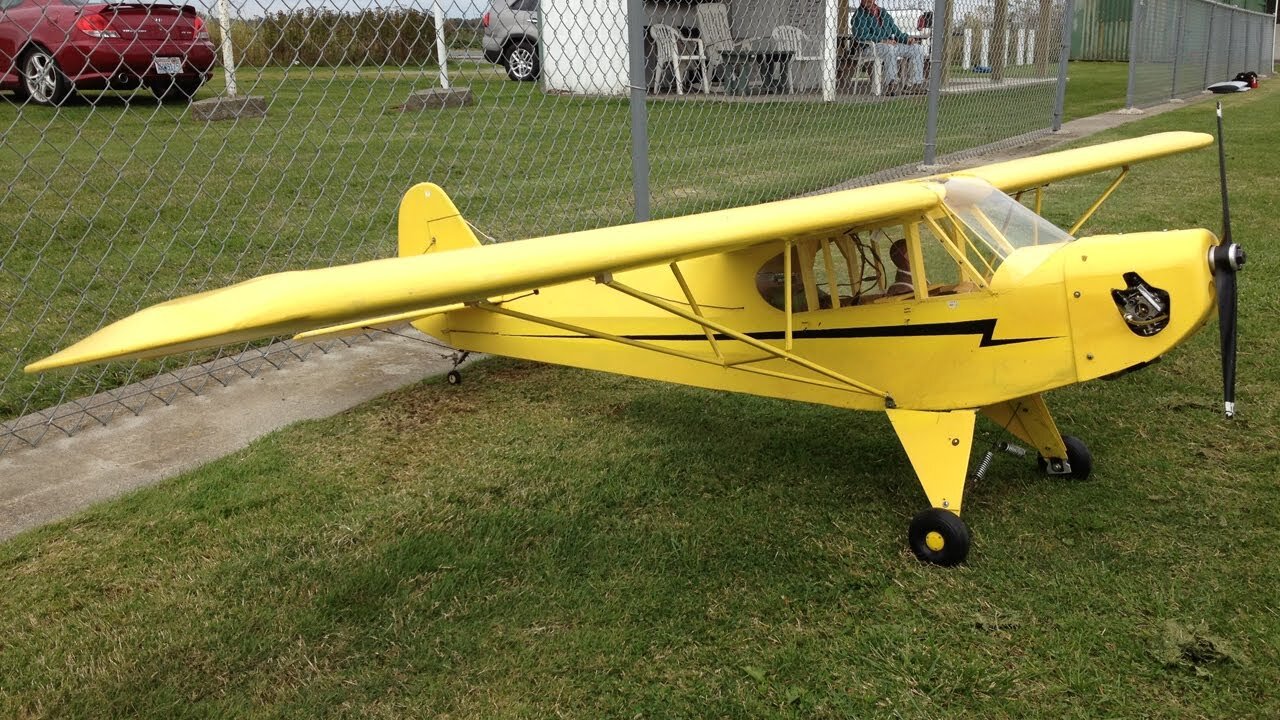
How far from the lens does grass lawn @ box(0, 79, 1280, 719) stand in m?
2.90

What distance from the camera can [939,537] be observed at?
3.54m

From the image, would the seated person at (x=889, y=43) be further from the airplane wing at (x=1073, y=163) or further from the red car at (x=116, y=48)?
the red car at (x=116, y=48)

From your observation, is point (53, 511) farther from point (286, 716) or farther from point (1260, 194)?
point (1260, 194)

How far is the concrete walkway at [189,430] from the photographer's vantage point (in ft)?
13.6

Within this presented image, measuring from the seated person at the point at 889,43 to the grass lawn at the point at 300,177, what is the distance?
342 millimetres

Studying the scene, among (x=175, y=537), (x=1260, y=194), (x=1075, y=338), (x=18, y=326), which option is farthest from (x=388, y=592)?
(x=1260, y=194)

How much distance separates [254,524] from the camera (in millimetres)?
3912

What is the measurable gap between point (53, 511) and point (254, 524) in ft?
2.99

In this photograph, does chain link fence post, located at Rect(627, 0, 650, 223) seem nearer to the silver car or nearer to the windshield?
the silver car

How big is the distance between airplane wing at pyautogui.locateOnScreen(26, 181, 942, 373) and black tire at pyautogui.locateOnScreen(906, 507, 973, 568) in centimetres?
121

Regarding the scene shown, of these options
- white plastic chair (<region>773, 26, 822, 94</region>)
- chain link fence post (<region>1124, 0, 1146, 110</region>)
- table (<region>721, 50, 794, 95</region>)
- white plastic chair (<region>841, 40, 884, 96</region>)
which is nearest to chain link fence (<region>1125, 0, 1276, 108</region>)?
chain link fence post (<region>1124, 0, 1146, 110</region>)

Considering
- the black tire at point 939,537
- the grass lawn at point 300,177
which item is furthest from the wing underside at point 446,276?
the grass lawn at point 300,177

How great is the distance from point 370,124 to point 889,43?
23.4 feet

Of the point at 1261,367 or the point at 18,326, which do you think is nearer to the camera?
the point at 1261,367
